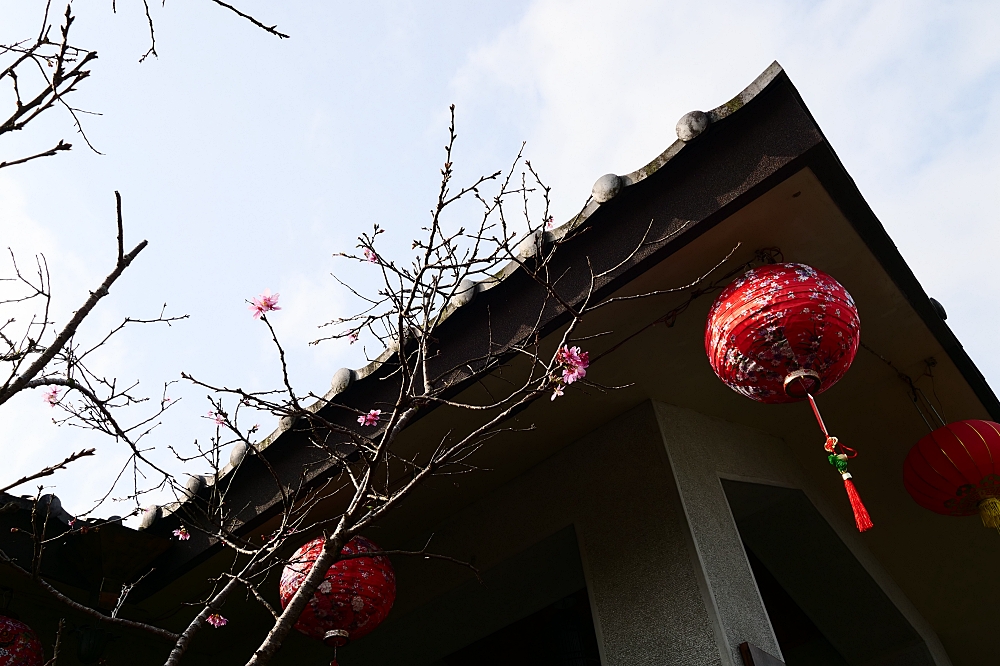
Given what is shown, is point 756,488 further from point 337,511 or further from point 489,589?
point 337,511

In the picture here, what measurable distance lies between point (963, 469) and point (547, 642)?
9.36 feet

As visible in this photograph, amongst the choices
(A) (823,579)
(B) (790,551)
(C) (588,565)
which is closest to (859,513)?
(C) (588,565)

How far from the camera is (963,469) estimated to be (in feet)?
11.6

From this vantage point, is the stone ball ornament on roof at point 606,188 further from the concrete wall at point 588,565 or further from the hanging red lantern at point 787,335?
the concrete wall at point 588,565

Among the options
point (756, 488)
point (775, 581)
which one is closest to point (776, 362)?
point (756, 488)

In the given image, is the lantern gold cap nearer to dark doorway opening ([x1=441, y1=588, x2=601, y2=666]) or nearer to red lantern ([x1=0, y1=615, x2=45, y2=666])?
dark doorway opening ([x1=441, y1=588, x2=601, y2=666])

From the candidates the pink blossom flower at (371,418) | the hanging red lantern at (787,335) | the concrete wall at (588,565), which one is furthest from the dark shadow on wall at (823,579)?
the pink blossom flower at (371,418)

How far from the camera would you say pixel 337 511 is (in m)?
4.27

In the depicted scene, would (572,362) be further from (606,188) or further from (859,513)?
(859,513)

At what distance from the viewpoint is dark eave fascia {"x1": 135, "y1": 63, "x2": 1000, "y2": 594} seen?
117 inches

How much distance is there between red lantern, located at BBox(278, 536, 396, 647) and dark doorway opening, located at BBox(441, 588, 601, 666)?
184cm

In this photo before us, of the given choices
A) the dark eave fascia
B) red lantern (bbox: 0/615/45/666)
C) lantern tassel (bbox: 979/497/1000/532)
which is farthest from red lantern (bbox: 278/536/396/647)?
lantern tassel (bbox: 979/497/1000/532)

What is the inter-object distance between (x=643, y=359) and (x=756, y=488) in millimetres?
1238

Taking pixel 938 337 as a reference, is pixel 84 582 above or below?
below
